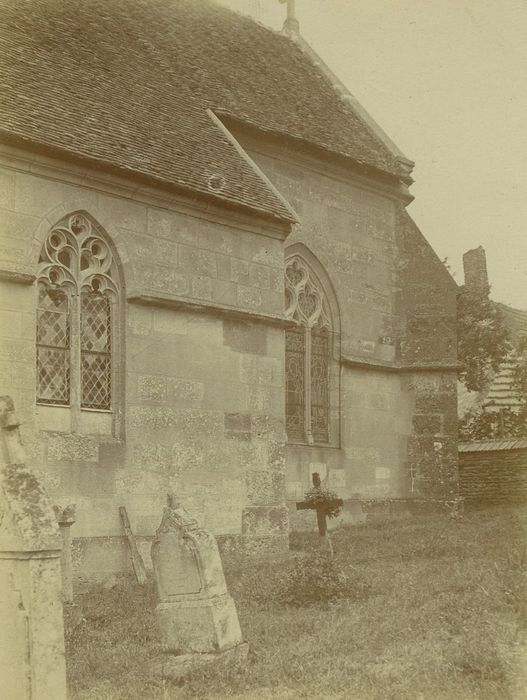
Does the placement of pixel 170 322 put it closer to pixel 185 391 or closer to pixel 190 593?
pixel 185 391

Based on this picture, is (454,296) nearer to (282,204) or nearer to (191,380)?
(282,204)

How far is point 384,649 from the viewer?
8.46 meters

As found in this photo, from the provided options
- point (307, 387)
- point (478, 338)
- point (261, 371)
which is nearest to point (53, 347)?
point (261, 371)

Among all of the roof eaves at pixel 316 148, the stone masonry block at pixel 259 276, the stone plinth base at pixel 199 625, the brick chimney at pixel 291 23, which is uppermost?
the brick chimney at pixel 291 23

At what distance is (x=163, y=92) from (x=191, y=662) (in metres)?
10.5

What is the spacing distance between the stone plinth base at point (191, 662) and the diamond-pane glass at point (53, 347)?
5129 mm

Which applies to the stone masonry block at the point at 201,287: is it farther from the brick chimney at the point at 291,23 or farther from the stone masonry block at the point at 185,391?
the brick chimney at the point at 291,23

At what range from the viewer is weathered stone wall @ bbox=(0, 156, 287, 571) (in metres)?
12.3

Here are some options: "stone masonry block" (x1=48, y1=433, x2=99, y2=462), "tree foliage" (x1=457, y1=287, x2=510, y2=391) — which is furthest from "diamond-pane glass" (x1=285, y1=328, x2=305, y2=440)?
"tree foliage" (x1=457, y1=287, x2=510, y2=391)

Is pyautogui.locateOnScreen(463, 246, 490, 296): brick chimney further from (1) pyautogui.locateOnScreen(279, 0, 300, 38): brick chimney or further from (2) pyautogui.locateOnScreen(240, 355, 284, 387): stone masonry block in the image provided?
(2) pyautogui.locateOnScreen(240, 355, 284, 387): stone masonry block

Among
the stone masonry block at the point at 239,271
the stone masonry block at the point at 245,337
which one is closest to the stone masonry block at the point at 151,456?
the stone masonry block at the point at 245,337

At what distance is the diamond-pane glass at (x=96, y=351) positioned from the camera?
13242 millimetres

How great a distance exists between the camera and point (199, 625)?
330 inches

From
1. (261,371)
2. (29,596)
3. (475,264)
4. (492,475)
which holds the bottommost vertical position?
(29,596)
